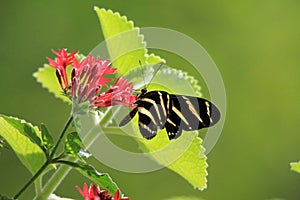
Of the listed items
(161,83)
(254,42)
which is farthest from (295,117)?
(161,83)

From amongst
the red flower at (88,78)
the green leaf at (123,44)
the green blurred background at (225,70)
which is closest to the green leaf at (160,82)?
the green leaf at (123,44)

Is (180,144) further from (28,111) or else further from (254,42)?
(254,42)

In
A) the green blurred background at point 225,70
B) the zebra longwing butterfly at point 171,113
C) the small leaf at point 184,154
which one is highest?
the green blurred background at point 225,70

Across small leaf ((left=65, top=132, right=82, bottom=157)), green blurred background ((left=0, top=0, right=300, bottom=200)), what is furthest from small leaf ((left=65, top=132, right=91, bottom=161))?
green blurred background ((left=0, top=0, right=300, bottom=200))

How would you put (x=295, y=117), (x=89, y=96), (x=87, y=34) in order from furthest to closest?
(x=295, y=117)
(x=87, y=34)
(x=89, y=96)

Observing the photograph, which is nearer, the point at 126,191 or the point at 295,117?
the point at 126,191

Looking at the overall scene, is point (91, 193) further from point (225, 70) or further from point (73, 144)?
point (225, 70)

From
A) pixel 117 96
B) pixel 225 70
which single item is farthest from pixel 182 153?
pixel 225 70

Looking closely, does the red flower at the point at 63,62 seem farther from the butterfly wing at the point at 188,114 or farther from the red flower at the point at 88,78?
the butterfly wing at the point at 188,114
